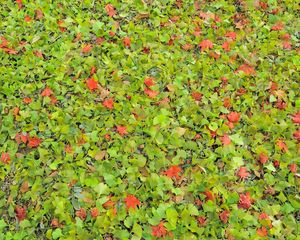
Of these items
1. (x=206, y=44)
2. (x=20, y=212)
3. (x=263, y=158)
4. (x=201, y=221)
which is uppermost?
(x=206, y=44)

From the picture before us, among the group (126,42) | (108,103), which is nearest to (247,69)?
(126,42)

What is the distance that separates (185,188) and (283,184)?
2.66ft

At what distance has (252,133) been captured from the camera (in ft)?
11.6

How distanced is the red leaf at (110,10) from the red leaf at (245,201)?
2.59 meters

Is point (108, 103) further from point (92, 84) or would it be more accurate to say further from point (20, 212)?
point (20, 212)

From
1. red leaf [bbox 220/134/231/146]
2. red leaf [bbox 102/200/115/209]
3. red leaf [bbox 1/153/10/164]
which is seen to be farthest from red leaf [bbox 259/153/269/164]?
red leaf [bbox 1/153/10/164]

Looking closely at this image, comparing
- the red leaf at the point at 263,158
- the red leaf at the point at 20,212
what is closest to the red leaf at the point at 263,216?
the red leaf at the point at 263,158

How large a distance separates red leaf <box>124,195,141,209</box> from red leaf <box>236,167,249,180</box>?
2.86 feet

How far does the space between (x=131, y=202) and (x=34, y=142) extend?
101 cm

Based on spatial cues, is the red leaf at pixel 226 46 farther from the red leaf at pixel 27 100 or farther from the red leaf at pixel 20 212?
the red leaf at pixel 20 212

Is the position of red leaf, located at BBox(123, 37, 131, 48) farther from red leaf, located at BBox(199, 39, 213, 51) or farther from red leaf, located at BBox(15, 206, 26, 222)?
red leaf, located at BBox(15, 206, 26, 222)

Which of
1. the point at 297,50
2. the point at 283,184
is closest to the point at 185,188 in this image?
the point at 283,184

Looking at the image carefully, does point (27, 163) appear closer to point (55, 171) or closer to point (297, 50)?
point (55, 171)

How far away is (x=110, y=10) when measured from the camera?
459 centimetres
